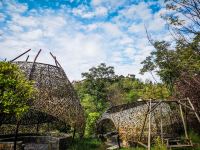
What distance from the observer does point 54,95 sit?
15.6 m

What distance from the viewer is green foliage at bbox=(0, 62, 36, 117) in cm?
923

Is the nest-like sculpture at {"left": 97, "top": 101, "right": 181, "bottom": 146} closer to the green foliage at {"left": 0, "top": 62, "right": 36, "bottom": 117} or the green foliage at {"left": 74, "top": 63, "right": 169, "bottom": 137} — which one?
the green foliage at {"left": 0, "top": 62, "right": 36, "bottom": 117}

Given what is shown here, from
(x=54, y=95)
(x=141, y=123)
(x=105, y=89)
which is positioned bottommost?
(x=141, y=123)

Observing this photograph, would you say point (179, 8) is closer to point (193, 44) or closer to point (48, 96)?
point (193, 44)

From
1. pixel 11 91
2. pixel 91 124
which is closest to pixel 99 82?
pixel 91 124

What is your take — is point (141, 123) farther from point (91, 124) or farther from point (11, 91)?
point (11, 91)

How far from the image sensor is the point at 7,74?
990 cm

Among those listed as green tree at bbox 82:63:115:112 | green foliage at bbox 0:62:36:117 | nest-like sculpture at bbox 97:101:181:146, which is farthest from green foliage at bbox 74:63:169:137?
green foliage at bbox 0:62:36:117

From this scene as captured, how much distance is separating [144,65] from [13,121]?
855 inches

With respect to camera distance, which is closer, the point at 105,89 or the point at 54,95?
the point at 54,95

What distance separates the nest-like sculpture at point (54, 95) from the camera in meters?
14.8

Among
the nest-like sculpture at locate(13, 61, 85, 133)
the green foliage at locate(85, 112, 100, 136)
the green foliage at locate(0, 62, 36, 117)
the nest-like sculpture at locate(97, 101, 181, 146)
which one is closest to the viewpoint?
the green foliage at locate(0, 62, 36, 117)

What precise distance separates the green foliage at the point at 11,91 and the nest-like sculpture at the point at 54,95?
456 centimetres

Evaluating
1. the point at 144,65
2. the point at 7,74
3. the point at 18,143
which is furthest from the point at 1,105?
the point at 144,65
